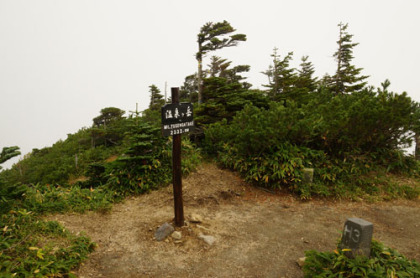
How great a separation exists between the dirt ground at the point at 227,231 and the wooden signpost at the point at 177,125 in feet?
2.20

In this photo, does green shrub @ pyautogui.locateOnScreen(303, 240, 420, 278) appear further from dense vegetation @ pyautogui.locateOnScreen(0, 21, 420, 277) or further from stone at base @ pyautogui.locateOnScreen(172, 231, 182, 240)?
dense vegetation @ pyautogui.locateOnScreen(0, 21, 420, 277)

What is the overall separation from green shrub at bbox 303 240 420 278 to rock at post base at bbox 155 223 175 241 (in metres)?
2.73

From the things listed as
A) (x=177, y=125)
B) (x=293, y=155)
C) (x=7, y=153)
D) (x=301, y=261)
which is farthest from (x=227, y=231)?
(x=7, y=153)

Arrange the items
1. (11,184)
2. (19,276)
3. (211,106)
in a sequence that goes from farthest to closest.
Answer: (211,106), (11,184), (19,276)

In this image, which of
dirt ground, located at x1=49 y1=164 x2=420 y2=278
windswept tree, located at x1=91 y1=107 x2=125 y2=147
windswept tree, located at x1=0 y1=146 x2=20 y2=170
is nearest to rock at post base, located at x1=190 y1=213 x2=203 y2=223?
dirt ground, located at x1=49 y1=164 x2=420 y2=278

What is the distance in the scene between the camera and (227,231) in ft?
16.9

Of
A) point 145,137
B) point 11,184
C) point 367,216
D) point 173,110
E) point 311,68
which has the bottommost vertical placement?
point 367,216

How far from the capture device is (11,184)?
4078 mm

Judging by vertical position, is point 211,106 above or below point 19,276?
above

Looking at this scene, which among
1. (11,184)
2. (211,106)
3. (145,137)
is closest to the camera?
(11,184)

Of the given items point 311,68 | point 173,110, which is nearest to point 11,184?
point 173,110

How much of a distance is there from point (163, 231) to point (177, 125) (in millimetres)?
2303

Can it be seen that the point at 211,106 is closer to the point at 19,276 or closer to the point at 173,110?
the point at 173,110

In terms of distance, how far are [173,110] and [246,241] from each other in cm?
320
